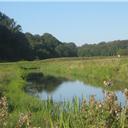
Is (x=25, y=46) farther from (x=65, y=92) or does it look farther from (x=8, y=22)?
(x=65, y=92)

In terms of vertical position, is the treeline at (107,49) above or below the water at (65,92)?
above

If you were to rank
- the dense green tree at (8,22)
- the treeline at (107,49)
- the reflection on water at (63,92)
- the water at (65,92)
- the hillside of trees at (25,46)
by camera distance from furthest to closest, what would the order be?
the treeline at (107,49) → the dense green tree at (8,22) → the hillside of trees at (25,46) → the reflection on water at (63,92) → the water at (65,92)

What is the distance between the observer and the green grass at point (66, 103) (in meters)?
6.52

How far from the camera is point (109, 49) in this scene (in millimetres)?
159875

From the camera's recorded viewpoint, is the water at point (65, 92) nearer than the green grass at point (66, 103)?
No

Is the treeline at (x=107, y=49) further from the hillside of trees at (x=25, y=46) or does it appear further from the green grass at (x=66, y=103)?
the green grass at (x=66, y=103)

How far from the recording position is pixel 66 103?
37.0 feet

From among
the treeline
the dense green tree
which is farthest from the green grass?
the treeline

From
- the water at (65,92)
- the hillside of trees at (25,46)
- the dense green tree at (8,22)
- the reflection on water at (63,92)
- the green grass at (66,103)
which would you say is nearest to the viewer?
the green grass at (66,103)

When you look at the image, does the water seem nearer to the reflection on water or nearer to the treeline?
the reflection on water

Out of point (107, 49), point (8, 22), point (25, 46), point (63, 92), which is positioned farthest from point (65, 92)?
point (107, 49)

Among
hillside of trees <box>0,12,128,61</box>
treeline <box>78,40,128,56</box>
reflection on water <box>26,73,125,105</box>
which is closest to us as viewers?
reflection on water <box>26,73,125,105</box>

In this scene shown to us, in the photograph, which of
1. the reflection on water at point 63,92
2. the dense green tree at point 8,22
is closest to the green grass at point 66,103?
the reflection on water at point 63,92

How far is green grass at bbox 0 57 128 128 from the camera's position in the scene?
6519 mm
